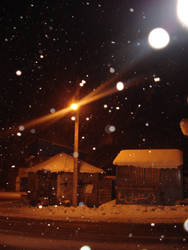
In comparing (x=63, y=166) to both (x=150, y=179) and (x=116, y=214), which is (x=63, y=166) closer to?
(x=150, y=179)

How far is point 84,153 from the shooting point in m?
44.4

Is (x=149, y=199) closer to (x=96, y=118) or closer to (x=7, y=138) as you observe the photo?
(x=96, y=118)

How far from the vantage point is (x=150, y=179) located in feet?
80.0

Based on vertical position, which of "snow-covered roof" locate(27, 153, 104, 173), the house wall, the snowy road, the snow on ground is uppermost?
"snow-covered roof" locate(27, 153, 104, 173)

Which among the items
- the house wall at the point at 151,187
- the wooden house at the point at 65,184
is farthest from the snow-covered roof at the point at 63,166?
the house wall at the point at 151,187

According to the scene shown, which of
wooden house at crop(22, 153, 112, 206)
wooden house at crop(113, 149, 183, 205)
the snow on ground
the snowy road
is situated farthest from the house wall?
the snowy road

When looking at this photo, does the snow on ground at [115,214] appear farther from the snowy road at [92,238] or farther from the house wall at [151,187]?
the snowy road at [92,238]

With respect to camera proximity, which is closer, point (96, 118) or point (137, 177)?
point (137, 177)

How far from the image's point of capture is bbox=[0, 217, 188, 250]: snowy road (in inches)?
395

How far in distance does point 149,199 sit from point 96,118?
23.2 metres

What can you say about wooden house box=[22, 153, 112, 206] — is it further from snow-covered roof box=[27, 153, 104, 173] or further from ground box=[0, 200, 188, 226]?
ground box=[0, 200, 188, 226]

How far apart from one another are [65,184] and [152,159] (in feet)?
21.3

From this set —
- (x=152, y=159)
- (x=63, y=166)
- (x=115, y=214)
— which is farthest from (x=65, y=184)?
(x=115, y=214)

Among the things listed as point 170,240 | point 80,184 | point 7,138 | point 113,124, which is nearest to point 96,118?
point 113,124
